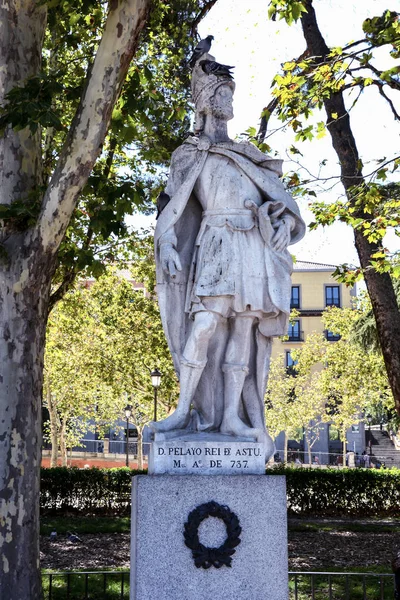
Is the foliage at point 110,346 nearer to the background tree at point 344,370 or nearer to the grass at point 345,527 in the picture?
the grass at point 345,527

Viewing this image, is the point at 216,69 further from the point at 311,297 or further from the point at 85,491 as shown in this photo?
the point at 311,297

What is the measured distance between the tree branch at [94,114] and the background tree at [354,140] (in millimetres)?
2716

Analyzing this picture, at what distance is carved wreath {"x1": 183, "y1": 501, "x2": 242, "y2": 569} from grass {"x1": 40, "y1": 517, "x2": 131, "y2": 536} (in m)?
11.5

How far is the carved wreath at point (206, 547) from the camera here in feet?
16.4

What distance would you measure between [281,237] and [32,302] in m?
3.39

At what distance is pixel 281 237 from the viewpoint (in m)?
5.69

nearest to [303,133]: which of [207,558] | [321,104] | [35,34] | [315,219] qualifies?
[321,104]

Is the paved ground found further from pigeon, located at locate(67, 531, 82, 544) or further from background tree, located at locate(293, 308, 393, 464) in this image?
background tree, located at locate(293, 308, 393, 464)

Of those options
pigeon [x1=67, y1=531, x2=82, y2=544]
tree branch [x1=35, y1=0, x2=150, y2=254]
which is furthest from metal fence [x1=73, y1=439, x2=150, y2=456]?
tree branch [x1=35, y1=0, x2=150, y2=254]

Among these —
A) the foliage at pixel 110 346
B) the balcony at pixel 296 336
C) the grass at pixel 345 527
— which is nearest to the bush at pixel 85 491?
the grass at pixel 345 527

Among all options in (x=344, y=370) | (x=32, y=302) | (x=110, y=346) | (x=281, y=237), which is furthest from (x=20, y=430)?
(x=344, y=370)

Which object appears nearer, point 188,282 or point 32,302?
point 188,282

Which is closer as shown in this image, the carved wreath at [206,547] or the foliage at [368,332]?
the carved wreath at [206,547]

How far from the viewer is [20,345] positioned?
8008mm
